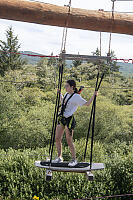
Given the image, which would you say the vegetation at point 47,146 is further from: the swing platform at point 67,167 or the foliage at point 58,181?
the swing platform at point 67,167

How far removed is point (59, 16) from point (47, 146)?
27.4 feet

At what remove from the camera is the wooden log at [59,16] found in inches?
156

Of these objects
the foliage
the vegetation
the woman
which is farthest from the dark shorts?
the foliage

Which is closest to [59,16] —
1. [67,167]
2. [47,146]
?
[67,167]

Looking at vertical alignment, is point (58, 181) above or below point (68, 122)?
below

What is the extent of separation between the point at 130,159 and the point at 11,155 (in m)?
4.69

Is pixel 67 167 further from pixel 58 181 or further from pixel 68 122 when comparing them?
pixel 58 181

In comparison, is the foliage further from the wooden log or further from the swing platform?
the wooden log

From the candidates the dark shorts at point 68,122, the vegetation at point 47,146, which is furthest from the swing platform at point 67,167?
the vegetation at point 47,146

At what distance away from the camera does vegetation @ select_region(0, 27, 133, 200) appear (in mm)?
8633

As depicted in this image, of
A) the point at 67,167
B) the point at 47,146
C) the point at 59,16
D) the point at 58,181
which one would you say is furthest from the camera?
the point at 47,146

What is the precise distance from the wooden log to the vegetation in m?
2.04

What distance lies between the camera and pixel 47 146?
38.1ft

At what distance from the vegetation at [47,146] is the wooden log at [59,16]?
2.04 m
